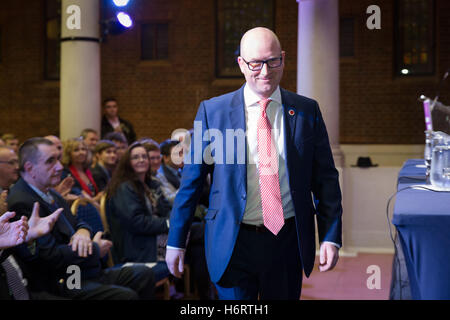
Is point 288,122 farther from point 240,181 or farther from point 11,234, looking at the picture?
point 11,234

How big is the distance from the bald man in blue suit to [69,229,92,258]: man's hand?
4.42ft

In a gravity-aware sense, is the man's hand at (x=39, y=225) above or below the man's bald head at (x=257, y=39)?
below

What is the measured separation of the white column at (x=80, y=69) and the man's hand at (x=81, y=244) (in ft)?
14.5

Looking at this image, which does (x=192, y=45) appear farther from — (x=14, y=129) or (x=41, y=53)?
(x=14, y=129)

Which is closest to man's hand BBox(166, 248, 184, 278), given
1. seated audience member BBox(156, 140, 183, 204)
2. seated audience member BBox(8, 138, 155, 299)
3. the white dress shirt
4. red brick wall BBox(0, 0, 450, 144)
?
the white dress shirt

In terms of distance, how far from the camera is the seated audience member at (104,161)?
6031 mm

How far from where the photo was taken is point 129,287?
13.4 ft

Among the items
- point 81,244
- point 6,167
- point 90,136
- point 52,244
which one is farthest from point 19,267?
point 90,136

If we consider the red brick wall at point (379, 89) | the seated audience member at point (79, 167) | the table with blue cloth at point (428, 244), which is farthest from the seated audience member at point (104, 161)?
the red brick wall at point (379, 89)

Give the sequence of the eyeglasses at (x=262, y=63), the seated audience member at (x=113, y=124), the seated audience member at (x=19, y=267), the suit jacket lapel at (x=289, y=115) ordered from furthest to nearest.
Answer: the seated audience member at (x=113, y=124) → the seated audience member at (x=19, y=267) → the suit jacket lapel at (x=289, y=115) → the eyeglasses at (x=262, y=63)

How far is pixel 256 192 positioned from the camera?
2297mm

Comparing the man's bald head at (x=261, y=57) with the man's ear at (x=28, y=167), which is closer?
the man's bald head at (x=261, y=57)

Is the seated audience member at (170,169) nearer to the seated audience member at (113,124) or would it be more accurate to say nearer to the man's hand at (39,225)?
the man's hand at (39,225)

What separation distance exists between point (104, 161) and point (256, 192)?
414 cm
